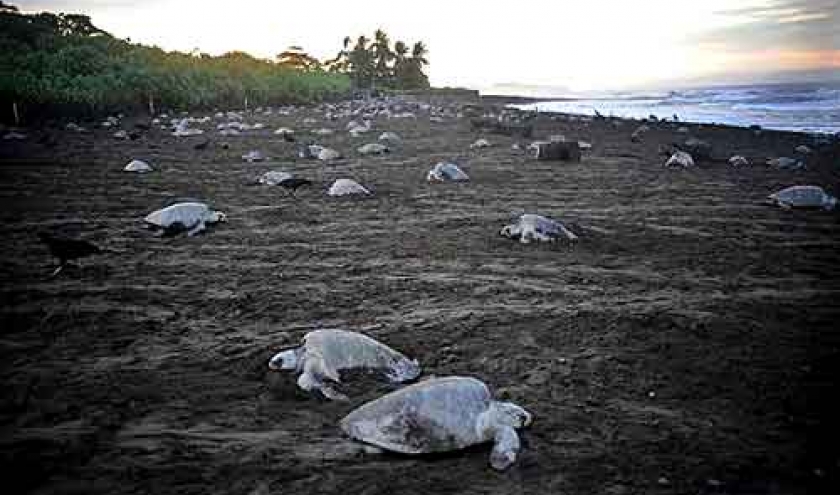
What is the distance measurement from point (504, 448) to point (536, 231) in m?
4.05

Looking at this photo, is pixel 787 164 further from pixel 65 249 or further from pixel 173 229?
pixel 65 249

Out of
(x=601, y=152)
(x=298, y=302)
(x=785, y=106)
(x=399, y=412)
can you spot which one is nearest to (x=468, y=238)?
(x=298, y=302)

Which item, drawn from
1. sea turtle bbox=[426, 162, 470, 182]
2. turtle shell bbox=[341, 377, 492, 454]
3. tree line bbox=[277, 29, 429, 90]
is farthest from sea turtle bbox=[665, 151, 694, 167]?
tree line bbox=[277, 29, 429, 90]

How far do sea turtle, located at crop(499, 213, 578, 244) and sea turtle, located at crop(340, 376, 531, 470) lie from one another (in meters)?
3.68

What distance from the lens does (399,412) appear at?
9.53ft

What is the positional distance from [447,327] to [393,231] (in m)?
2.91

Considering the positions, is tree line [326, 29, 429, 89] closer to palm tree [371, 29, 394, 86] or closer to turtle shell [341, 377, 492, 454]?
palm tree [371, 29, 394, 86]

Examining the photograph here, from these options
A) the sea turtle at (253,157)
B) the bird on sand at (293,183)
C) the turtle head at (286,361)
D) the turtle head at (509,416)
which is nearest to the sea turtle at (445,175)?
the bird on sand at (293,183)

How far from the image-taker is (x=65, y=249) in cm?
553

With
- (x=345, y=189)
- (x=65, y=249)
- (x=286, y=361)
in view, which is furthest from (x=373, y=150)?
(x=286, y=361)

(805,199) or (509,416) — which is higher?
(805,199)

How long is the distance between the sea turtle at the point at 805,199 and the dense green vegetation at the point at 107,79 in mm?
20813

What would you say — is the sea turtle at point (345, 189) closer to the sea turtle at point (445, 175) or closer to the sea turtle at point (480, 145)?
the sea turtle at point (445, 175)

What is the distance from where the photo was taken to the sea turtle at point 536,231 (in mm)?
6520
